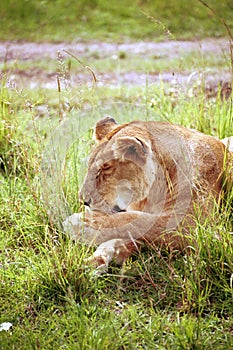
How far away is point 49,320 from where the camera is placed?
3162 millimetres

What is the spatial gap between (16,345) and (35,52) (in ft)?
26.0

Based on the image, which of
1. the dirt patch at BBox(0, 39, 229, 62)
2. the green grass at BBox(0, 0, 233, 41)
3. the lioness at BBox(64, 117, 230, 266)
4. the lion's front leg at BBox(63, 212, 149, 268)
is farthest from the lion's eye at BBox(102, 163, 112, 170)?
the green grass at BBox(0, 0, 233, 41)

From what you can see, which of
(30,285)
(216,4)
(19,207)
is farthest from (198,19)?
(30,285)

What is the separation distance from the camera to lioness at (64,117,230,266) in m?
3.55

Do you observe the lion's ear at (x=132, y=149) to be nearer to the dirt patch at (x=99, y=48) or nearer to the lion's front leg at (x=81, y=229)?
the lion's front leg at (x=81, y=229)

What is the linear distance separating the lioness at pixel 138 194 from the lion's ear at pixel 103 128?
13 cm

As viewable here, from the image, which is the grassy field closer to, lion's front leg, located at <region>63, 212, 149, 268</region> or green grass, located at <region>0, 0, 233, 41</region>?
lion's front leg, located at <region>63, 212, 149, 268</region>

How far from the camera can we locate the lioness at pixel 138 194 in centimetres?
355

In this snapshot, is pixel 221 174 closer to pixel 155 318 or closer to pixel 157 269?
pixel 157 269

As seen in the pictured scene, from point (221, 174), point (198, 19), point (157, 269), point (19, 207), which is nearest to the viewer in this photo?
point (157, 269)

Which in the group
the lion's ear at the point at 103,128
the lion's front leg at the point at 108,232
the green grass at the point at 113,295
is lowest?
the green grass at the point at 113,295

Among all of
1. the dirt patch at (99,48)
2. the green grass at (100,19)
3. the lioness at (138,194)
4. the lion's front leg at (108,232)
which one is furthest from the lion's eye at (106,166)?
the green grass at (100,19)

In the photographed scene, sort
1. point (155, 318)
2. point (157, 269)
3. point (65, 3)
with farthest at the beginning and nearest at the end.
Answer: point (65, 3) → point (157, 269) → point (155, 318)

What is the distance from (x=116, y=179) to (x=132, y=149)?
0.26 metres
